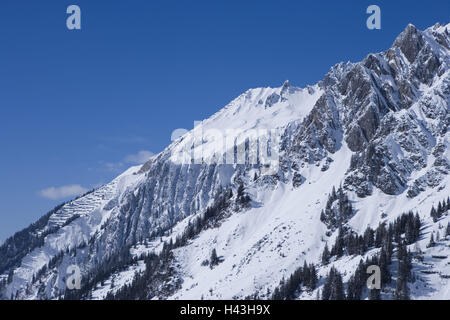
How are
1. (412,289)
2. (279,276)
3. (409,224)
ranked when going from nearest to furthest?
(412,289), (409,224), (279,276)

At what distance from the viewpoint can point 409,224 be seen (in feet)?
575

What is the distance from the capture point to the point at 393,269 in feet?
490

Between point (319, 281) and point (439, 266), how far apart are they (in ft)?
119
